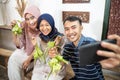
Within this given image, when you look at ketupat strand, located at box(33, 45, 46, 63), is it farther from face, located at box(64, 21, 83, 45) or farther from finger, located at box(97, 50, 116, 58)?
finger, located at box(97, 50, 116, 58)

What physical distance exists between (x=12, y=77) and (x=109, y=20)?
52.3 inches

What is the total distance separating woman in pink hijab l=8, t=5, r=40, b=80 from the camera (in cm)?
195

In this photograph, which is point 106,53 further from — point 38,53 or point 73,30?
point 38,53

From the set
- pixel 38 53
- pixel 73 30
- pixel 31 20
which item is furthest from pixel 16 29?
pixel 73 30

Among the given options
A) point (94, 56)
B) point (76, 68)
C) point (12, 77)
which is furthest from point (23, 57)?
point (94, 56)

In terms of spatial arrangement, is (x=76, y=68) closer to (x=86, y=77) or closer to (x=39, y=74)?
(x=86, y=77)

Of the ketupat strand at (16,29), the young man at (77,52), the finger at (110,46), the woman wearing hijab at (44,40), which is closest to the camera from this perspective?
the finger at (110,46)

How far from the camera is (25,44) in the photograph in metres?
2.14

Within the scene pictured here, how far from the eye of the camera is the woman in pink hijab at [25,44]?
1.95 meters

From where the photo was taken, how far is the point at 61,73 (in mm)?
1562

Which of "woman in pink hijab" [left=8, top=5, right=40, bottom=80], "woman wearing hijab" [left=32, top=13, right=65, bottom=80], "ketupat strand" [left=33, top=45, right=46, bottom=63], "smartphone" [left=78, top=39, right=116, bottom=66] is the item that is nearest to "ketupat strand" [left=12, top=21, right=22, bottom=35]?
"woman in pink hijab" [left=8, top=5, right=40, bottom=80]

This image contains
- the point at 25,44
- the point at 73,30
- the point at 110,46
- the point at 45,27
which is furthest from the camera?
the point at 25,44

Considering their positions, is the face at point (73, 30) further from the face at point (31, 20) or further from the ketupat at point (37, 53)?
the face at point (31, 20)

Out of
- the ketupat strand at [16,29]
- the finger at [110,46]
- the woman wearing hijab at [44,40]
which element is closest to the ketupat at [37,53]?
the woman wearing hijab at [44,40]
